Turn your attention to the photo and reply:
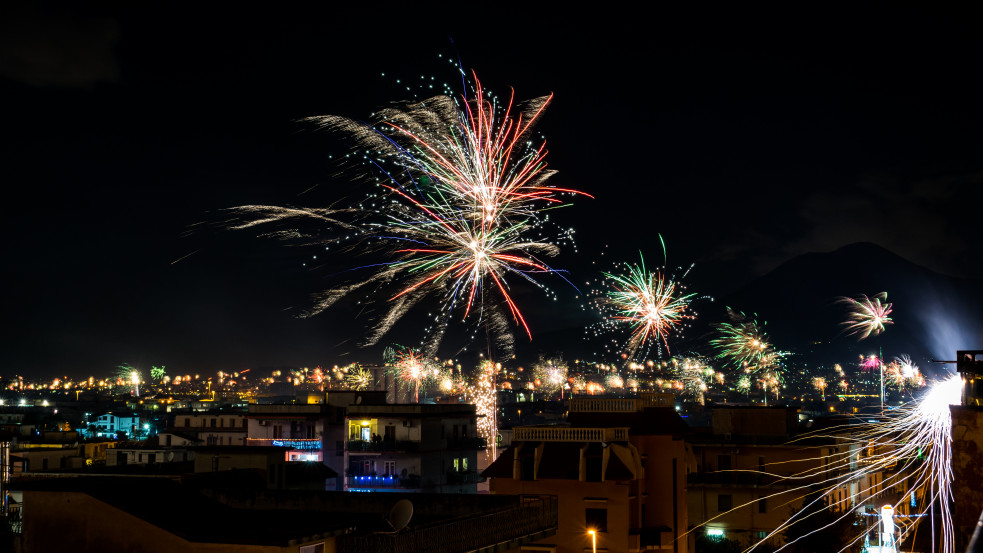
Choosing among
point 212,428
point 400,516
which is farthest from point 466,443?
point 400,516

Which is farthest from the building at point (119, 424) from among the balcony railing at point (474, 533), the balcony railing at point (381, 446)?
the balcony railing at point (474, 533)

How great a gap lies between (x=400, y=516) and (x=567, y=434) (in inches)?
532

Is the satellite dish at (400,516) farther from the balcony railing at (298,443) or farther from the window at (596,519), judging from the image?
the balcony railing at (298,443)

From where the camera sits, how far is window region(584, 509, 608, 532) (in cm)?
2489

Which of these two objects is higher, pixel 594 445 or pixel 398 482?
pixel 594 445

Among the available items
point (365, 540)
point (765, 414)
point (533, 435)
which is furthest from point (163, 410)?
point (365, 540)

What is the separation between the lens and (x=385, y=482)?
44.8m

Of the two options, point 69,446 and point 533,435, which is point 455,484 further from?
point 69,446

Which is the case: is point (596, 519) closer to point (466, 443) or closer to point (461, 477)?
point (461, 477)

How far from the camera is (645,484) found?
2758 cm

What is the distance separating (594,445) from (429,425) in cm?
2203

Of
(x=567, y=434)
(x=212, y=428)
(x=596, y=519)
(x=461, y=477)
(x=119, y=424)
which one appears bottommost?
(x=119, y=424)

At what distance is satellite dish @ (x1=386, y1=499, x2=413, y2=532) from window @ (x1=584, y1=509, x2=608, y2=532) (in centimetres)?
1281

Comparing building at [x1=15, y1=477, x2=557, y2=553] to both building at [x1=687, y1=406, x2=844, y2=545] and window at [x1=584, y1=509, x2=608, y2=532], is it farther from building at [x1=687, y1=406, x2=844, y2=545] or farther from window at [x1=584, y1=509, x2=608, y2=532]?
building at [x1=687, y1=406, x2=844, y2=545]
